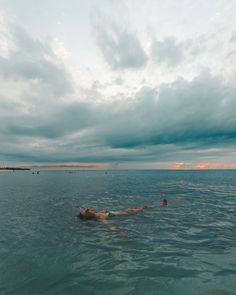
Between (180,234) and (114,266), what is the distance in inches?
319

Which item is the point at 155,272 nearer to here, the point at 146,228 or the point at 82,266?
the point at 82,266

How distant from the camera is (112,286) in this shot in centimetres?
971

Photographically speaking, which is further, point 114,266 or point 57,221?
point 57,221

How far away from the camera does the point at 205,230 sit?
1866cm

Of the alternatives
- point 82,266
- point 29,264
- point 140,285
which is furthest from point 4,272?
point 140,285

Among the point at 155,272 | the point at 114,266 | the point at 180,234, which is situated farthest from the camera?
the point at 180,234

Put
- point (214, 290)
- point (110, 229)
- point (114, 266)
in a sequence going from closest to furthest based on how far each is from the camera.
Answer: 1. point (214, 290)
2. point (114, 266)
3. point (110, 229)

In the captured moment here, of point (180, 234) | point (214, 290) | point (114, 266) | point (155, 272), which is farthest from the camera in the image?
point (180, 234)

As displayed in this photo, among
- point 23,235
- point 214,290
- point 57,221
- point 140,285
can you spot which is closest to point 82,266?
point 140,285

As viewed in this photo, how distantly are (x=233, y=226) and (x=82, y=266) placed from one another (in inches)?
621

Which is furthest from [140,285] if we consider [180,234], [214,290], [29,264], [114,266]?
[180,234]

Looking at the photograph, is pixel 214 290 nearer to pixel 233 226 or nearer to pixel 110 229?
pixel 110 229

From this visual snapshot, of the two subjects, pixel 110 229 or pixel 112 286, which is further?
pixel 110 229

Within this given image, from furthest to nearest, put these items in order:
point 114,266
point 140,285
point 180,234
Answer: point 180,234 < point 114,266 < point 140,285
